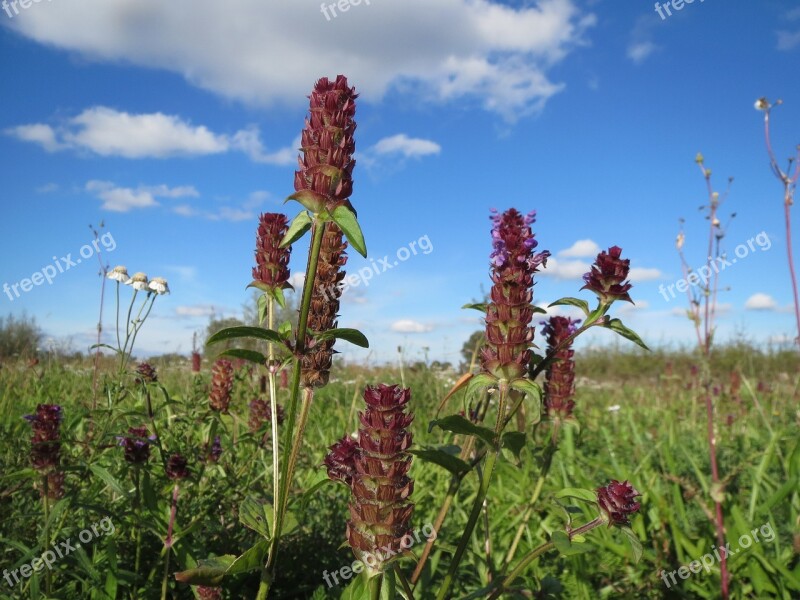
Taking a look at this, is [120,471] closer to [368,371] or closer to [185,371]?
[185,371]

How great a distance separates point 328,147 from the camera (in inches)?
52.6

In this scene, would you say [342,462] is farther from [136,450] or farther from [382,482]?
[136,450]

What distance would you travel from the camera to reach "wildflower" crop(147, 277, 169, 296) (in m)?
3.20

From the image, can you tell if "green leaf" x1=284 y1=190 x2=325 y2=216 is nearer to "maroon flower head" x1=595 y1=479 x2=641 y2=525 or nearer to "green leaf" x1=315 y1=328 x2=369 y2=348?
"green leaf" x1=315 y1=328 x2=369 y2=348

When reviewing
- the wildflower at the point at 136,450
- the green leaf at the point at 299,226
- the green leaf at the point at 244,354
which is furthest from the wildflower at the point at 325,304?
the wildflower at the point at 136,450

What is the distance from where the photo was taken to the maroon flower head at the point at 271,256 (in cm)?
172

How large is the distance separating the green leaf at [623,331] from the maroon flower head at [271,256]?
920 mm

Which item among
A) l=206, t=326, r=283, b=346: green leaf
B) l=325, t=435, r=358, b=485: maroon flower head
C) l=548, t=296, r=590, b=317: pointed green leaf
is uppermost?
l=548, t=296, r=590, b=317: pointed green leaf

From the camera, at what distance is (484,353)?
154 cm

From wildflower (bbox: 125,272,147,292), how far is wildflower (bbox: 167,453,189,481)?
52.5 inches

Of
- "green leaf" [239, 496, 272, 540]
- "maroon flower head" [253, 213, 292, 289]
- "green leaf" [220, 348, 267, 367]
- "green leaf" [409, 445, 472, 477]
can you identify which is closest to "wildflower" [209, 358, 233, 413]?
"maroon flower head" [253, 213, 292, 289]

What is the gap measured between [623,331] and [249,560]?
3.53ft

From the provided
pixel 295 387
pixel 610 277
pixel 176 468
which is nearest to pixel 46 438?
pixel 176 468

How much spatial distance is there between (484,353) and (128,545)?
182 centimetres
